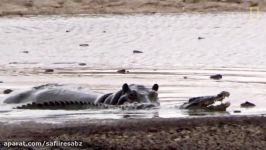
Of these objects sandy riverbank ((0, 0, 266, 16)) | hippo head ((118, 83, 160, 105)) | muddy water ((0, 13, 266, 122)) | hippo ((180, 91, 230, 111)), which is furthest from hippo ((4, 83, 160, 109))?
sandy riverbank ((0, 0, 266, 16))

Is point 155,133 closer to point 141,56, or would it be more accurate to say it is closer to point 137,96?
point 137,96

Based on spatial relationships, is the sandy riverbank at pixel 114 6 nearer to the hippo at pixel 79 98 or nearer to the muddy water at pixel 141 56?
the muddy water at pixel 141 56

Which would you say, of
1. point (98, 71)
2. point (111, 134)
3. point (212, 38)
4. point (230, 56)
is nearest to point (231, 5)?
point (212, 38)

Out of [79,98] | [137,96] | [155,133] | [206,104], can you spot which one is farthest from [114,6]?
[155,133]

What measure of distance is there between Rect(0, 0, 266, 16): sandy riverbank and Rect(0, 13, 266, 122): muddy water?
151cm

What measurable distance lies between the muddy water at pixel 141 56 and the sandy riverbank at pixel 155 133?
3.30 feet

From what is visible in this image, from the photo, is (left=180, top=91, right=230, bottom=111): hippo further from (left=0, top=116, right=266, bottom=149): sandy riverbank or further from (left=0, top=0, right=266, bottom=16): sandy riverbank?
(left=0, top=0, right=266, bottom=16): sandy riverbank

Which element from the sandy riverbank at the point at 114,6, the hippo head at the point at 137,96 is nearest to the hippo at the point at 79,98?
the hippo head at the point at 137,96

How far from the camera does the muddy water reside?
12.5 metres

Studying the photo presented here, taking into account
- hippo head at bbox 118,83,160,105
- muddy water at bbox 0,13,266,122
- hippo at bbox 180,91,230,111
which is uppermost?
muddy water at bbox 0,13,266,122

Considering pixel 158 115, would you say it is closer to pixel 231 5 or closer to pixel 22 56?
pixel 22 56

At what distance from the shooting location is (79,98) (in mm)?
11727

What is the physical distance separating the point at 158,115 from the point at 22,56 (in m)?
9.08

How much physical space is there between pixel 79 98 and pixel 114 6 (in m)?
18.5
